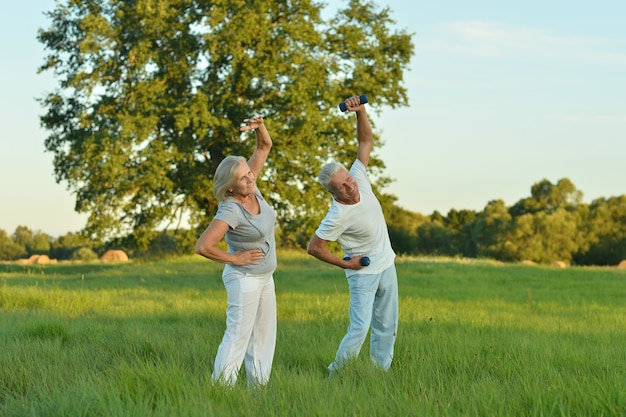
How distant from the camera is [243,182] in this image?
241 inches

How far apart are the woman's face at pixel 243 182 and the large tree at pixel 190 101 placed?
2092 centimetres

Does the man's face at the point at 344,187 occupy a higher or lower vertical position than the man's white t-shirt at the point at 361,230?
higher

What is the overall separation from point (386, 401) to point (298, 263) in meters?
24.3

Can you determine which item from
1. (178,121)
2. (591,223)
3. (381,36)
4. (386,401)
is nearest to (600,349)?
(386,401)

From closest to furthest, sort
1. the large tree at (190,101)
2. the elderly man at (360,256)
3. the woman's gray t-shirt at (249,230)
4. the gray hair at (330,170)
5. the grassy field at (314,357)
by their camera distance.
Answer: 1. the grassy field at (314,357)
2. the woman's gray t-shirt at (249,230)
3. the gray hair at (330,170)
4. the elderly man at (360,256)
5. the large tree at (190,101)

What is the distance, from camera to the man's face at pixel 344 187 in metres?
6.78

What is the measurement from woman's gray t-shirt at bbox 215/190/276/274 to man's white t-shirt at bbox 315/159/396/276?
2.14 feet

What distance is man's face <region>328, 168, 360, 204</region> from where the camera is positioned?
6781 mm

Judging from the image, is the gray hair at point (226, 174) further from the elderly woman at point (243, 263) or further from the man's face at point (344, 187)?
the man's face at point (344, 187)

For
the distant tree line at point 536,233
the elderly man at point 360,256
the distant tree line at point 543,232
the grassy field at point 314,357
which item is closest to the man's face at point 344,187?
the elderly man at point 360,256

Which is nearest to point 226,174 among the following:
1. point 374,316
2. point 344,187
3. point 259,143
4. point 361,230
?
point 259,143

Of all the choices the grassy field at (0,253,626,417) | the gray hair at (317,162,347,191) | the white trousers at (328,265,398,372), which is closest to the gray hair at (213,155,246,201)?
the gray hair at (317,162,347,191)

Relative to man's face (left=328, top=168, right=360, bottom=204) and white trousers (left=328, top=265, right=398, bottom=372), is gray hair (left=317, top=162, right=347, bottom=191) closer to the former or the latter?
man's face (left=328, top=168, right=360, bottom=204)

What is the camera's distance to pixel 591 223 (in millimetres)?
63500
